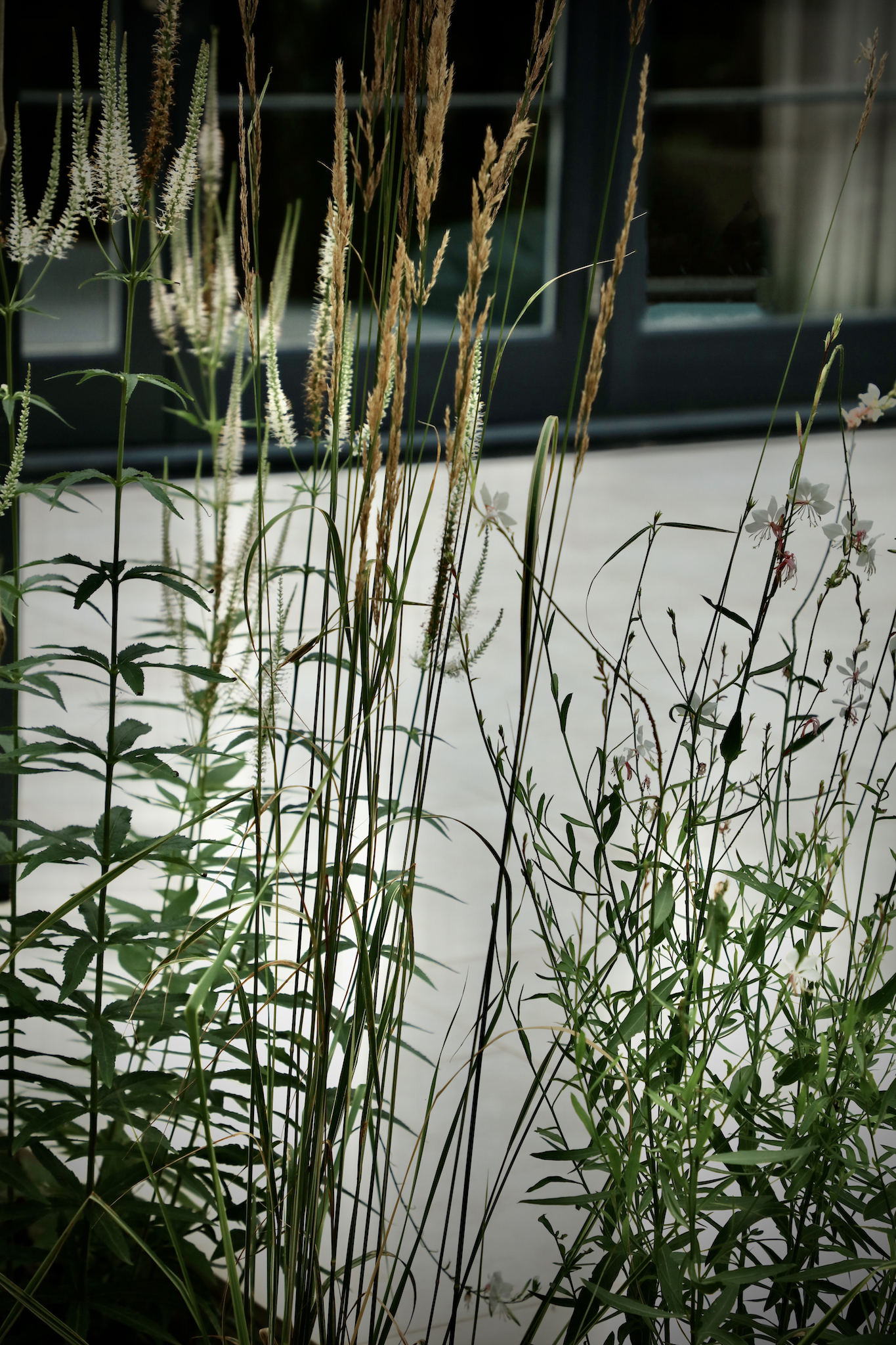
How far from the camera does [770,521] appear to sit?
2.48ft

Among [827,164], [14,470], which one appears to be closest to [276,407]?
[14,470]

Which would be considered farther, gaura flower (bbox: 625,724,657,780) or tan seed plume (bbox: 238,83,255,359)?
gaura flower (bbox: 625,724,657,780)

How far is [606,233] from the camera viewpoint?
166 inches

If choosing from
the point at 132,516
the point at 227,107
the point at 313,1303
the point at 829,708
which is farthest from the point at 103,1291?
the point at 227,107

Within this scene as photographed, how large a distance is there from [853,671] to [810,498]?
0.36 ft

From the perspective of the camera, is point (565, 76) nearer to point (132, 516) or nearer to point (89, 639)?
point (132, 516)

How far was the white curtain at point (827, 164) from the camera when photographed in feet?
15.8

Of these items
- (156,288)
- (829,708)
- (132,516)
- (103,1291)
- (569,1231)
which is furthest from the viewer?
(132,516)

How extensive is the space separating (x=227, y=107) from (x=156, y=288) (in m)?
2.91

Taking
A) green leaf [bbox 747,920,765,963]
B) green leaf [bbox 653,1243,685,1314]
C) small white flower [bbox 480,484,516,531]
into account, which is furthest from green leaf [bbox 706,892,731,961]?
small white flower [bbox 480,484,516,531]

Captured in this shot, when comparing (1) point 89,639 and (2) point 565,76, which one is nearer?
(1) point 89,639

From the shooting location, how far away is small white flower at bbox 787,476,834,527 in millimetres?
745

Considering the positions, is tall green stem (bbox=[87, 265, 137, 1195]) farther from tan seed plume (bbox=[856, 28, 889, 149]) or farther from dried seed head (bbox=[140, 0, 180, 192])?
tan seed plume (bbox=[856, 28, 889, 149])

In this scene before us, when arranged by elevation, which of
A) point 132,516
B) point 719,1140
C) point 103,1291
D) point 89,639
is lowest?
point 103,1291
